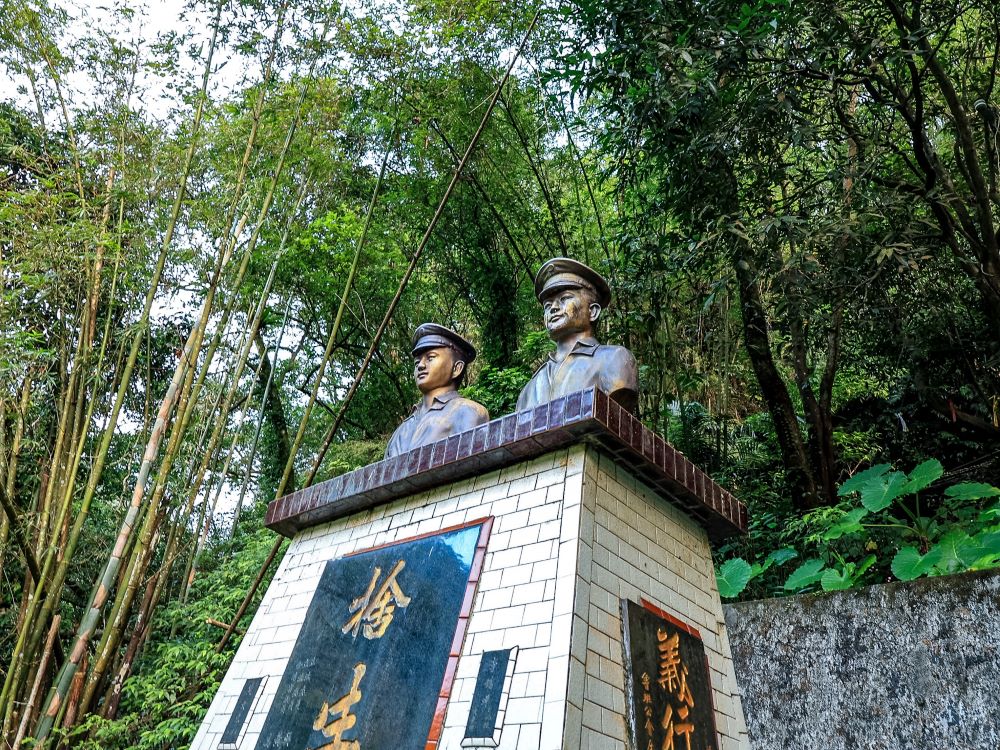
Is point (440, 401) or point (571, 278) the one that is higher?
point (571, 278)

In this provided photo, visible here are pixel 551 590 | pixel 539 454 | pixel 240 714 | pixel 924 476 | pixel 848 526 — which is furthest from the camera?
pixel 924 476

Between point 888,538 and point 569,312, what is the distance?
3419mm

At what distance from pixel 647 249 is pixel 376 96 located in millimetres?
3100

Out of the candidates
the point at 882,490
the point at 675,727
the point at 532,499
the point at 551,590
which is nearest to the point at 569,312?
the point at 532,499

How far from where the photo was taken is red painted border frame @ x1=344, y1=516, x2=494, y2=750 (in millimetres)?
2691

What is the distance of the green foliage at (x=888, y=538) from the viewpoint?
194 inches

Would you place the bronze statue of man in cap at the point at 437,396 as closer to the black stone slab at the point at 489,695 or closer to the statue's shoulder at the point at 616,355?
the statue's shoulder at the point at 616,355

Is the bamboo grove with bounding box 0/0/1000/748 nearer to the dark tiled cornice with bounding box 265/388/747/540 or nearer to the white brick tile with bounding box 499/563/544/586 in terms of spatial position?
the dark tiled cornice with bounding box 265/388/747/540

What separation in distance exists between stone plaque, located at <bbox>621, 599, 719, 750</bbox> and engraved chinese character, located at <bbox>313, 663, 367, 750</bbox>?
0.99 meters

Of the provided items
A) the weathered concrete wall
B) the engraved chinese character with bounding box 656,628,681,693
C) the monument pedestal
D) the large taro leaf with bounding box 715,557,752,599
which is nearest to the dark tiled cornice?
the monument pedestal

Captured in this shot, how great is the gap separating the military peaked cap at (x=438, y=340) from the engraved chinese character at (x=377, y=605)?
1430mm

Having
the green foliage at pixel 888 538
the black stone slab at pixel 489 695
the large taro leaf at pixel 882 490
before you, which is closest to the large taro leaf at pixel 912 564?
the green foliage at pixel 888 538

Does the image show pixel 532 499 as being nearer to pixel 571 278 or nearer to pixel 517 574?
pixel 517 574

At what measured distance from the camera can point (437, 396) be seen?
14.3 feet
